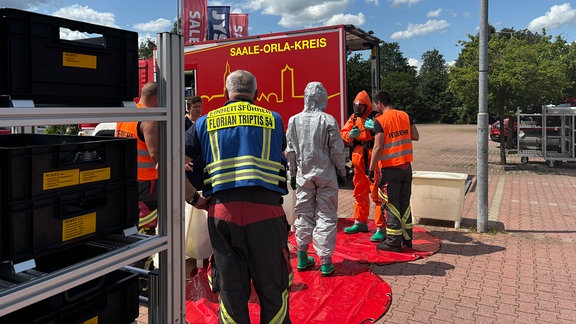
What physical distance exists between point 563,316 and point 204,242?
3.44m

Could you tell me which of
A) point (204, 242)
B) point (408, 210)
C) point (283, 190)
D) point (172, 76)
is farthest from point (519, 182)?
point (172, 76)

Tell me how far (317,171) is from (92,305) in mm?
2864

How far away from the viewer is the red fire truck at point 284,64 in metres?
8.24

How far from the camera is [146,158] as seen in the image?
13.2 ft

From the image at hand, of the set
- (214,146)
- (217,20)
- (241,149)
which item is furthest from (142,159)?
(217,20)

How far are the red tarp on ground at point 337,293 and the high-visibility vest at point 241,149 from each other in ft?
5.03

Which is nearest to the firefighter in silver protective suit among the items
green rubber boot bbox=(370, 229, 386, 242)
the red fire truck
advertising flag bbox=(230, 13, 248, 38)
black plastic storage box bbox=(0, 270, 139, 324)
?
green rubber boot bbox=(370, 229, 386, 242)

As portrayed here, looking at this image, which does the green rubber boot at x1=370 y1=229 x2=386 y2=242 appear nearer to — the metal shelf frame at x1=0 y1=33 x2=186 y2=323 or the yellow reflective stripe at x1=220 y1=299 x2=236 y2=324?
the yellow reflective stripe at x1=220 y1=299 x2=236 y2=324

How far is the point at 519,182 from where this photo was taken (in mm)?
11047

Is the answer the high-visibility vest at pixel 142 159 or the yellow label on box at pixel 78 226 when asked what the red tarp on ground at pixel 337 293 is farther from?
the yellow label on box at pixel 78 226

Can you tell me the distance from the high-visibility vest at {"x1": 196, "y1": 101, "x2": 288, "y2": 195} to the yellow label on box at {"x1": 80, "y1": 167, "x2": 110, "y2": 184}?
79 centimetres

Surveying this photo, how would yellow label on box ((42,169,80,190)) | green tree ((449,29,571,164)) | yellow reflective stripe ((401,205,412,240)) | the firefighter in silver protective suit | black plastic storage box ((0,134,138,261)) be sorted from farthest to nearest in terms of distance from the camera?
green tree ((449,29,571,164)) < yellow reflective stripe ((401,205,412,240)) < the firefighter in silver protective suit < yellow label on box ((42,169,80,190)) < black plastic storage box ((0,134,138,261))

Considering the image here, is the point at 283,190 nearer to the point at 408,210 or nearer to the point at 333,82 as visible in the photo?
the point at 408,210

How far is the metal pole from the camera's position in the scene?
6.46m
